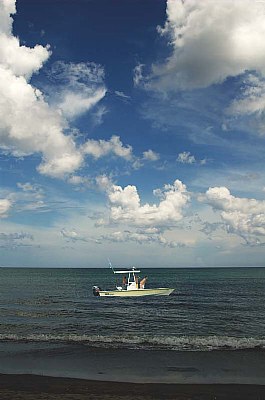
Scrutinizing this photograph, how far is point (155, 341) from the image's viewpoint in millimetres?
28125

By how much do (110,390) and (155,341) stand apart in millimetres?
12623

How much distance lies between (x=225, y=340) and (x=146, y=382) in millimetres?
13094

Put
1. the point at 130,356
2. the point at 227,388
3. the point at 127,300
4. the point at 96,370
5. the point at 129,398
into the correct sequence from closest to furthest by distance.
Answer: the point at 129,398 < the point at 227,388 < the point at 96,370 < the point at 130,356 < the point at 127,300

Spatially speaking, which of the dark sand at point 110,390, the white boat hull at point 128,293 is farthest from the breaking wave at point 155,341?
the white boat hull at point 128,293

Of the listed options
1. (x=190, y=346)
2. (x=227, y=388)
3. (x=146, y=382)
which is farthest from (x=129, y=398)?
(x=190, y=346)

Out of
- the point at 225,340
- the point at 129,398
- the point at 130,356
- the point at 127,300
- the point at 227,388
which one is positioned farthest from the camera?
the point at 127,300

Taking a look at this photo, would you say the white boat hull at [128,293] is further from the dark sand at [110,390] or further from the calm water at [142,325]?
the dark sand at [110,390]

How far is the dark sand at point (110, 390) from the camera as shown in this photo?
50.1 feet

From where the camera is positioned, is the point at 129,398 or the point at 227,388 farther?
the point at 227,388

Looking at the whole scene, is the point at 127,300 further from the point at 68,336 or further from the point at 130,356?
the point at 130,356

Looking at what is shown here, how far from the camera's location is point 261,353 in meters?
24.0

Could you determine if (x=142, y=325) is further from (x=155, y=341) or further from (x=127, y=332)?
(x=155, y=341)

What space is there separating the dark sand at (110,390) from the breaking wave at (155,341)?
340 inches

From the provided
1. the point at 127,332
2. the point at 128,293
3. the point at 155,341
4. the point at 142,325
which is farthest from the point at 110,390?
the point at 128,293
